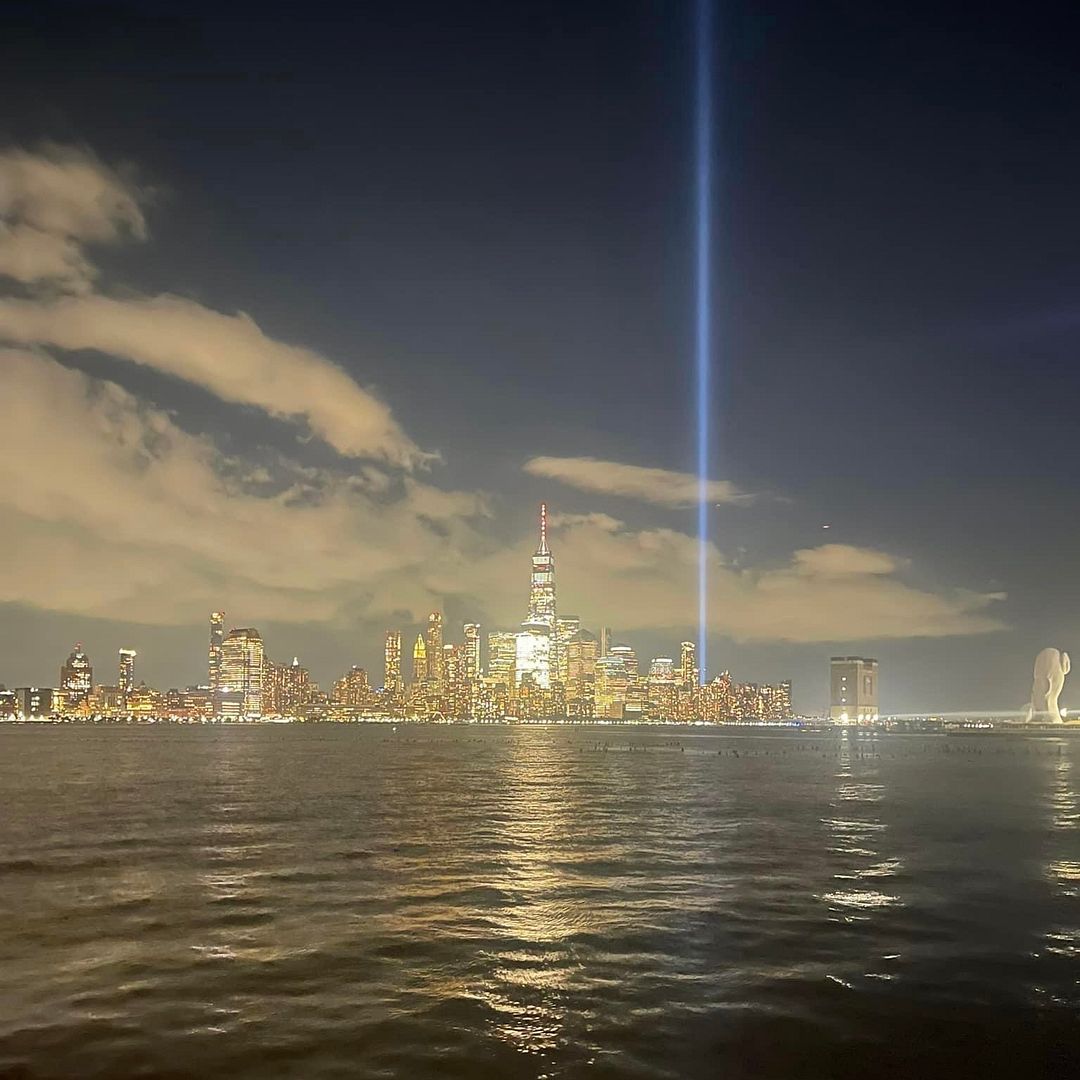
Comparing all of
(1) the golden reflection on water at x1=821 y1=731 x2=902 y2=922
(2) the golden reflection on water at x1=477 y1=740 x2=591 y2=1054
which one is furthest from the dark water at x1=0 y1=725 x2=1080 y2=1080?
(1) the golden reflection on water at x1=821 y1=731 x2=902 y2=922

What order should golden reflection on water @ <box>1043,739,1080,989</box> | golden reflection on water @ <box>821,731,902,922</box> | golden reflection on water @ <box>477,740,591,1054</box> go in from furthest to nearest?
golden reflection on water @ <box>821,731,902,922</box> < golden reflection on water @ <box>1043,739,1080,989</box> < golden reflection on water @ <box>477,740,591,1054</box>

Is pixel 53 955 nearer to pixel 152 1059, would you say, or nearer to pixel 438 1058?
pixel 152 1059

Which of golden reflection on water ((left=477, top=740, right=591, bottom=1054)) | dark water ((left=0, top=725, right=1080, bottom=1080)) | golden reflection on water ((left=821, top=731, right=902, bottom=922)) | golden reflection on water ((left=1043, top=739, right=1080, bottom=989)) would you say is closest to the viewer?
dark water ((left=0, top=725, right=1080, bottom=1080))

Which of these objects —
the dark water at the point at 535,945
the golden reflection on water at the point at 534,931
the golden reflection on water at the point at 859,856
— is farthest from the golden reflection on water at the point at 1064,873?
the golden reflection on water at the point at 534,931

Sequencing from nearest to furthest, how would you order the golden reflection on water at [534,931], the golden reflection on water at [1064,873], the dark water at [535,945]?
the dark water at [535,945], the golden reflection on water at [534,931], the golden reflection on water at [1064,873]

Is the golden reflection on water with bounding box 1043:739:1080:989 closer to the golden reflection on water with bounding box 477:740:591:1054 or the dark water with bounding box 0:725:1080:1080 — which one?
the dark water with bounding box 0:725:1080:1080

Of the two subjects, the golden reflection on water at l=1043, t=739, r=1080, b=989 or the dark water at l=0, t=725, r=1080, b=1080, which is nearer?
the dark water at l=0, t=725, r=1080, b=1080

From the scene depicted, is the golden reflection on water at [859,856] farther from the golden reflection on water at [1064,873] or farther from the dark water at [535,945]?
the golden reflection on water at [1064,873]

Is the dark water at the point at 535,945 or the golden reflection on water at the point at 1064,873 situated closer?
the dark water at the point at 535,945

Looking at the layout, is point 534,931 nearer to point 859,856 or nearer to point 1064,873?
point 859,856
